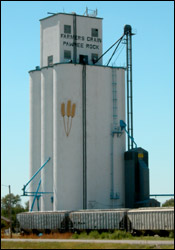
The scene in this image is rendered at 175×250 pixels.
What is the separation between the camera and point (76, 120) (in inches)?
2859

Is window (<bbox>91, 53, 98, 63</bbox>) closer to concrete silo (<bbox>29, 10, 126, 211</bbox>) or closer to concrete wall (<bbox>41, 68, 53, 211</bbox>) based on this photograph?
concrete silo (<bbox>29, 10, 126, 211</bbox>)

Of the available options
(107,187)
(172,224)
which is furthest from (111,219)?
(107,187)

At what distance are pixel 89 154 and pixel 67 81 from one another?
824 cm

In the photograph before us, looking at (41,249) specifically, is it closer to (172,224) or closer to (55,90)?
(172,224)

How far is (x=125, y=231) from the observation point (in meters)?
56.4

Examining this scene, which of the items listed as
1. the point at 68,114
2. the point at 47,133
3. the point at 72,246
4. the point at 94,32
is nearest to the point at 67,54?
the point at 94,32

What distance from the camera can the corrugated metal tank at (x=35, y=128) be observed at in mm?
75312

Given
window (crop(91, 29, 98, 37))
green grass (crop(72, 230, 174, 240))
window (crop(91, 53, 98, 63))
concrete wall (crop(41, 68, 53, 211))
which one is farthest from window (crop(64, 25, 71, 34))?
green grass (crop(72, 230, 174, 240))

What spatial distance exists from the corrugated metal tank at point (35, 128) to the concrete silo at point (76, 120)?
0.11 meters

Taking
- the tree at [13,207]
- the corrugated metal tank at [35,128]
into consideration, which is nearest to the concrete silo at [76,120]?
the corrugated metal tank at [35,128]

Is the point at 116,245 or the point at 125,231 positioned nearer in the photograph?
the point at 116,245

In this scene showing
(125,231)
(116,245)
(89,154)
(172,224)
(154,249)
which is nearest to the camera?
(154,249)

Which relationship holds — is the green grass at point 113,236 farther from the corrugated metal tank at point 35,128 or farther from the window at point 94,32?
the window at point 94,32

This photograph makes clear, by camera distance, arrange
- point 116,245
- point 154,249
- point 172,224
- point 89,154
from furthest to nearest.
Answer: point 89,154 < point 172,224 < point 116,245 < point 154,249
